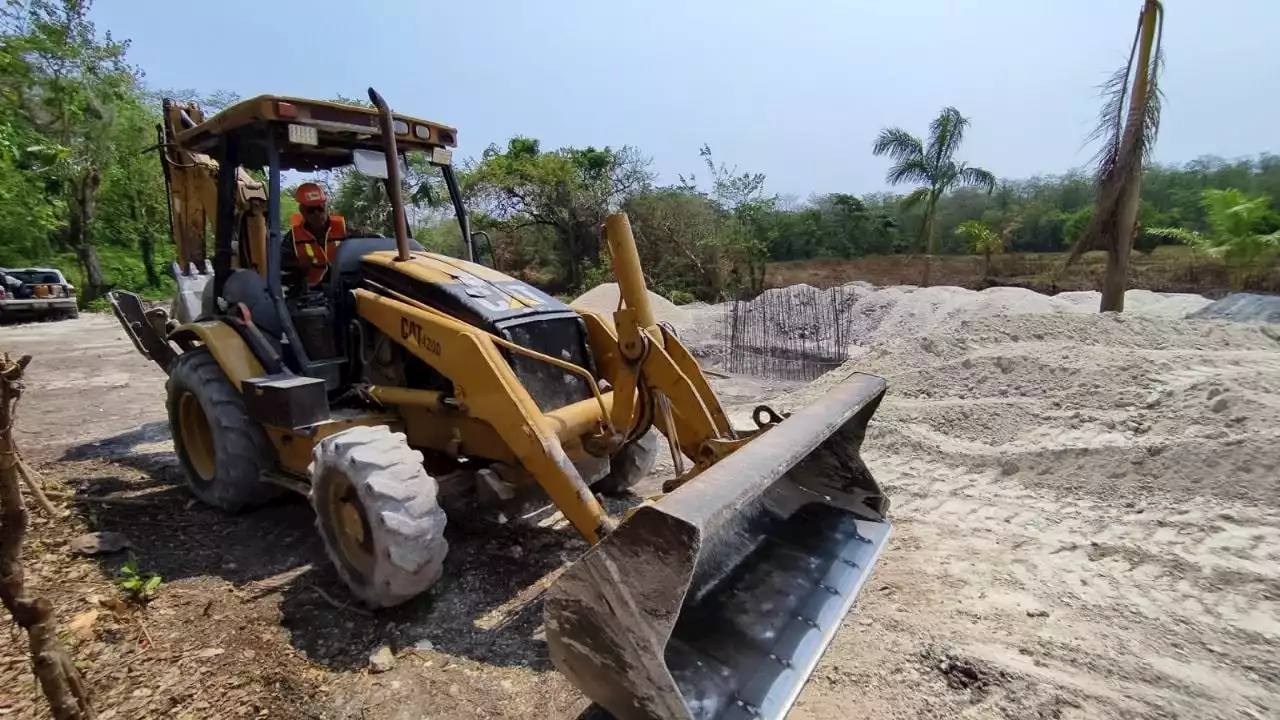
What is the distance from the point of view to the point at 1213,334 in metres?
8.34

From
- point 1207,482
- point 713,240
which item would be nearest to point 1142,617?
point 1207,482

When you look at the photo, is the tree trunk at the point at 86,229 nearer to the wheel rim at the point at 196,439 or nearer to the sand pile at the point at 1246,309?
the wheel rim at the point at 196,439

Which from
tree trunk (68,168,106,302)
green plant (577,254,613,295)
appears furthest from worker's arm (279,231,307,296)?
tree trunk (68,168,106,302)

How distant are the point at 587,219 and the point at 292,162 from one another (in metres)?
20.2

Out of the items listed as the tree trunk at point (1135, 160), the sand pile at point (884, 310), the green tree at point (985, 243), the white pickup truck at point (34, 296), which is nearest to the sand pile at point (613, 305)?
the sand pile at point (884, 310)

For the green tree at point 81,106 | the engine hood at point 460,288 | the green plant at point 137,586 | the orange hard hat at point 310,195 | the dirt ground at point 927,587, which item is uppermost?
the green tree at point 81,106

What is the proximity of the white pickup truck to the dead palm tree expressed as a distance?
70.7ft

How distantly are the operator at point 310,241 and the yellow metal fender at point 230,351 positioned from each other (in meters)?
0.52

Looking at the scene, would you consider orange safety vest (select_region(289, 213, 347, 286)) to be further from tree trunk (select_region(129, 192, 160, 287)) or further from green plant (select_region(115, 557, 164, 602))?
tree trunk (select_region(129, 192, 160, 287))

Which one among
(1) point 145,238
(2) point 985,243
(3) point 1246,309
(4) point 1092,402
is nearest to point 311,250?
(4) point 1092,402

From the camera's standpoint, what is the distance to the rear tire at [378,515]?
10.4 feet

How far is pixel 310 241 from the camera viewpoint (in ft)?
16.4

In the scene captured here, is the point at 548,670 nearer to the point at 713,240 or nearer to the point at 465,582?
the point at 465,582

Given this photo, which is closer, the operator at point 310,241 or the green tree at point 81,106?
the operator at point 310,241
